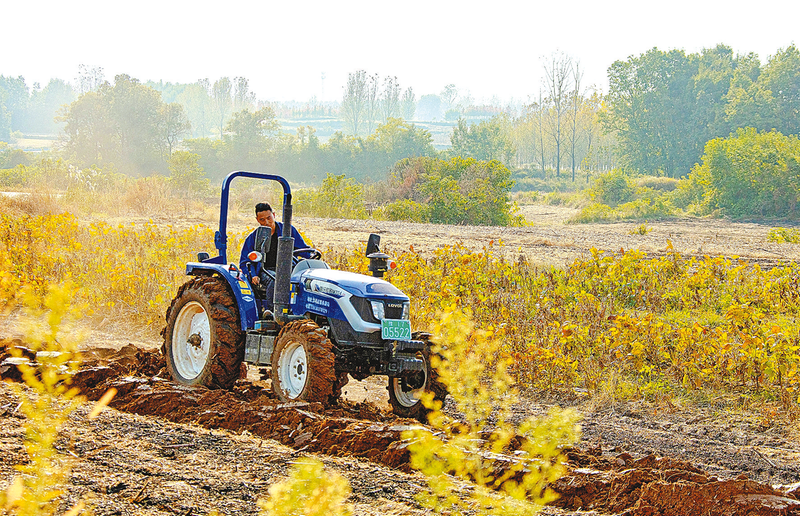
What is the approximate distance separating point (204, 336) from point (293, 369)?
1.39 m

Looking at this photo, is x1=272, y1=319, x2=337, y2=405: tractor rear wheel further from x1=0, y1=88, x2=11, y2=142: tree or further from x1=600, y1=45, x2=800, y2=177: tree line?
x1=0, y1=88, x2=11, y2=142: tree

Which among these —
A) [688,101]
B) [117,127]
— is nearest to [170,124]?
[117,127]

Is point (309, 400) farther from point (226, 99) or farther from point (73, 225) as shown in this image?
point (226, 99)

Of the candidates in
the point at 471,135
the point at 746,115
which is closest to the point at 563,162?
the point at 471,135

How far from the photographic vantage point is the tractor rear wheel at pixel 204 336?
21.6 ft

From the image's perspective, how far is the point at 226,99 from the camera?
13788 centimetres

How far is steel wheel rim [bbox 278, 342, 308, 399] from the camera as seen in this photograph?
598 centimetres

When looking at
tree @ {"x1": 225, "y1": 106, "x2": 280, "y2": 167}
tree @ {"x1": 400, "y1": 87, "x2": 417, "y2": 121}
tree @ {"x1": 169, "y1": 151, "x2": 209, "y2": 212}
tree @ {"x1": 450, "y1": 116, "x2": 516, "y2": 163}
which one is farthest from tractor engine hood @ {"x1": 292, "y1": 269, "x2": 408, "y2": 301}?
tree @ {"x1": 400, "y1": 87, "x2": 417, "y2": 121}

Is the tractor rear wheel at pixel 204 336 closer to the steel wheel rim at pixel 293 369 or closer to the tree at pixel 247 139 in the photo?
the steel wheel rim at pixel 293 369

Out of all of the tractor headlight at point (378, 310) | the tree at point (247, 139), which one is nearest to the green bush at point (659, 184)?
the tree at point (247, 139)

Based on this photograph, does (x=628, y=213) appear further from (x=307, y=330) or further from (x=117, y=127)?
(x=117, y=127)

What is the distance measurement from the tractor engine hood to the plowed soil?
0.95 metres

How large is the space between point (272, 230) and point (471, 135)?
77614 millimetres

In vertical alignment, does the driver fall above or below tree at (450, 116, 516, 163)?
below
